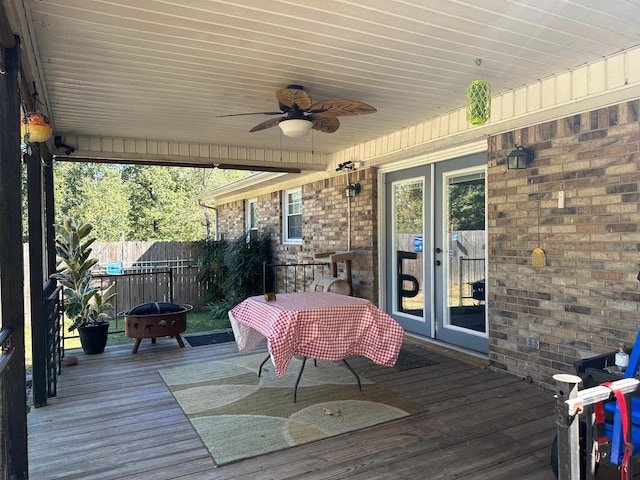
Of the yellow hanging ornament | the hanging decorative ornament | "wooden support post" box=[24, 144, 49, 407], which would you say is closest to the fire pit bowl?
"wooden support post" box=[24, 144, 49, 407]

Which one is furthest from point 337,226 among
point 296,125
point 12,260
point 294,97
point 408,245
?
point 12,260

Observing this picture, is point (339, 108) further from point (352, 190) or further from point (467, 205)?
point (352, 190)

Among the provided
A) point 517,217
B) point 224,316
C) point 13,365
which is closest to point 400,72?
point 517,217

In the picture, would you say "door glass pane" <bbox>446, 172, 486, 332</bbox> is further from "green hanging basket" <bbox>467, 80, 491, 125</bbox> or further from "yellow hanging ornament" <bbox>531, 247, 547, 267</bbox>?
"green hanging basket" <bbox>467, 80, 491, 125</bbox>

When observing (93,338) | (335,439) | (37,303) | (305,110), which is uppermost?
(305,110)

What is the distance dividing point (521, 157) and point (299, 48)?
224 centimetres

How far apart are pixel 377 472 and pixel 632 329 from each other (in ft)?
7.31

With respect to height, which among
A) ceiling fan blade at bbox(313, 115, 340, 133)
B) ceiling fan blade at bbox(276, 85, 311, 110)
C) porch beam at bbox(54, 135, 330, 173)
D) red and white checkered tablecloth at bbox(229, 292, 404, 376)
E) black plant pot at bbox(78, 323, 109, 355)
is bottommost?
black plant pot at bbox(78, 323, 109, 355)

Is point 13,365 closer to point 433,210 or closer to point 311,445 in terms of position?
point 311,445

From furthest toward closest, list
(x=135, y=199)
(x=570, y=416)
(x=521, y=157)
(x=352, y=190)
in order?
1. (x=135, y=199)
2. (x=352, y=190)
3. (x=521, y=157)
4. (x=570, y=416)

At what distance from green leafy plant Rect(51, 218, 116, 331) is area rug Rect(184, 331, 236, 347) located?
1.21 meters

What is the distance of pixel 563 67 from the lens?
3596 mm

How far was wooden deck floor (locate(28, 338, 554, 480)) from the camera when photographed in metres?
2.61

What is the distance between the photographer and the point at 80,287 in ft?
16.8
